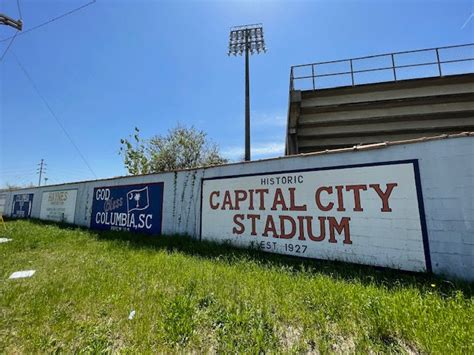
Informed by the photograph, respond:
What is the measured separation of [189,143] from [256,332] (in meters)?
23.6

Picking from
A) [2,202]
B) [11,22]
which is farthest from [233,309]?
[2,202]

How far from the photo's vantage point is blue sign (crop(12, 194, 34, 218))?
17.7 meters

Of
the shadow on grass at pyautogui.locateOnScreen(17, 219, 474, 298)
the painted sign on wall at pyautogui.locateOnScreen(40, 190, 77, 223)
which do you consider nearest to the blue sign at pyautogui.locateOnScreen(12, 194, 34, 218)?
the painted sign on wall at pyautogui.locateOnScreen(40, 190, 77, 223)

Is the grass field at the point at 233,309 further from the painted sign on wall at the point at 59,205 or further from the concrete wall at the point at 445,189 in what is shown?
the painted sign on wall at the point at 59,205

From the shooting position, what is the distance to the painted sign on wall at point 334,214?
14.9 feet

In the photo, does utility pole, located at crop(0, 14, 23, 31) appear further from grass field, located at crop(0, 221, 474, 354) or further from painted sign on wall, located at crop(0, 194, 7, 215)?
painted sign on wall, located at crop(0, 194, 7, 215)

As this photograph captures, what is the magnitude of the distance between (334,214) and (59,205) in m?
15.7

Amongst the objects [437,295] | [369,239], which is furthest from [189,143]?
[437,295]

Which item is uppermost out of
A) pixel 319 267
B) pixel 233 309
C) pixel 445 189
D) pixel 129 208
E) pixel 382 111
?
pixel 382 111

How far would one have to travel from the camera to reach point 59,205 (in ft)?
46.6

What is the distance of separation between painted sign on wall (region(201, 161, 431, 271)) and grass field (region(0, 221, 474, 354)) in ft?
1.50

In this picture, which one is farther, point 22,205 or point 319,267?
point 22,205

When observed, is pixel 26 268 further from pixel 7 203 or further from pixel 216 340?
pixel 7 203

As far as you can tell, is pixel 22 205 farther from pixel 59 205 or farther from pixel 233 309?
pixel 233 309
